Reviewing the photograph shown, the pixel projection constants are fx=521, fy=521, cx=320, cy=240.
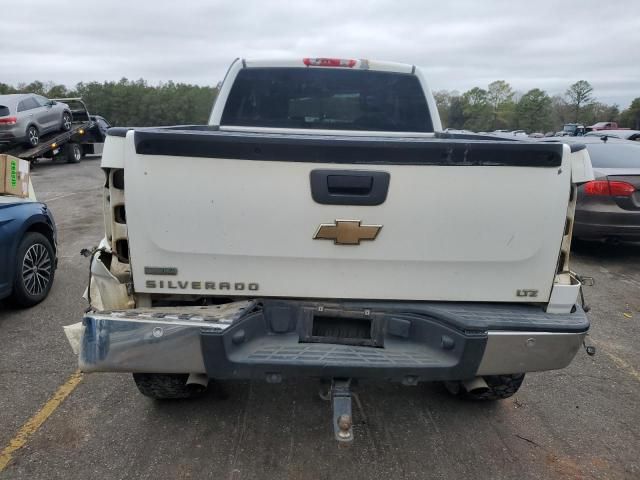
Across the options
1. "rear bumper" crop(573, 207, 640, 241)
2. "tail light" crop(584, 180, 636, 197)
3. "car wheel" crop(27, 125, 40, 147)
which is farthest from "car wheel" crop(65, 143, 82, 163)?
"tail light" crop(584, 180, 636, 197)

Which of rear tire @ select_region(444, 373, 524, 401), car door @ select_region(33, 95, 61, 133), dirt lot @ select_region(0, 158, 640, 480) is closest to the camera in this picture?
dirt lot @ select_region(0, 158, 640, 480)

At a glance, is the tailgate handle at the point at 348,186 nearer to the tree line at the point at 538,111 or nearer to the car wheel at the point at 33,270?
the car wheel at the point at 33,270

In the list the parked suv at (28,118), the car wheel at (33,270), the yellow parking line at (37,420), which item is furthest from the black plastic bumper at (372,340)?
the parked suv at (28,118)

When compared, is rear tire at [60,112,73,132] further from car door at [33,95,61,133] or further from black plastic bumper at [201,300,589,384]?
black plastic bumper at [201,300,589,384]

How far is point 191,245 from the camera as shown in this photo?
8.39 feet

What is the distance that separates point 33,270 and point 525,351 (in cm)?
462

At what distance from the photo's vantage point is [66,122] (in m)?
19.4

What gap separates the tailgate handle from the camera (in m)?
2.47

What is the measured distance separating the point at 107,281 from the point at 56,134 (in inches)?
743

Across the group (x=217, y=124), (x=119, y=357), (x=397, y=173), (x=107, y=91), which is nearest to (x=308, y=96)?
(x=217, y=124)

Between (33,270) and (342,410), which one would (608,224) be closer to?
(342,410)

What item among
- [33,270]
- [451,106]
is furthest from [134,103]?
[33,270]

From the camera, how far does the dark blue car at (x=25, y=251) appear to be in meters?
4.64

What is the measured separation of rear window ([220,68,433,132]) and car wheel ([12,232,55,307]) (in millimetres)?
2277
